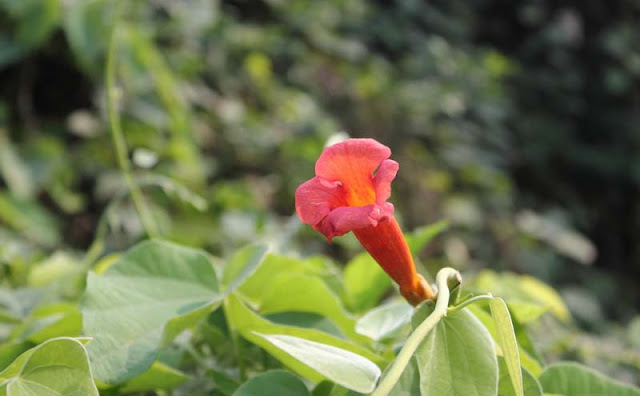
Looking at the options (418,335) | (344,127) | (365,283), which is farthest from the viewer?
(344,127)

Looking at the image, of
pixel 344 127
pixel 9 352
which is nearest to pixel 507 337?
pixel 9 352

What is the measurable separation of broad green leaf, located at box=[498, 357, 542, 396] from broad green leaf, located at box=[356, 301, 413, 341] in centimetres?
6

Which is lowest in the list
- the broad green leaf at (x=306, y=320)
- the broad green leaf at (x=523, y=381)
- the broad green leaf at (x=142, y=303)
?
the broad green leaf at (x=306, y=320)

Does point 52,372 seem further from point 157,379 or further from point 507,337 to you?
point 507,337

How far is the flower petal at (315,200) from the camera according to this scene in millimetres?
354

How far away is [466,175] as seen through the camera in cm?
265

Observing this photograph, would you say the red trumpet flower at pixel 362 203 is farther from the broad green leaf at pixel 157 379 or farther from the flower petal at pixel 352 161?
the broad green leaf at pixel 157 379

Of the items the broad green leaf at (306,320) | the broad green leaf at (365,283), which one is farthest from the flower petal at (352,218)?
the broad green leaf at (365,283)

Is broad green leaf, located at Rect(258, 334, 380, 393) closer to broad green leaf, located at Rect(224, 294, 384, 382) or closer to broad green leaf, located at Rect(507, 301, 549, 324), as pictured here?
broad green leaf, located at Rect(224, 294, 384, 382)

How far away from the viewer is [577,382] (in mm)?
399

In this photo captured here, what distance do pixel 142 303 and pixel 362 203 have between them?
14 centimetres

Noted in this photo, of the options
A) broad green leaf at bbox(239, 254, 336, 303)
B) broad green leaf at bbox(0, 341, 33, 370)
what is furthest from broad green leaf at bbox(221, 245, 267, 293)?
broad green leaf at bbox(0, 341, 33, 370)

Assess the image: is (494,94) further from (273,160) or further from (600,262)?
(273,160)

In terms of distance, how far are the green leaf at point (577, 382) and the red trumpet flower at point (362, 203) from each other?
91mm
